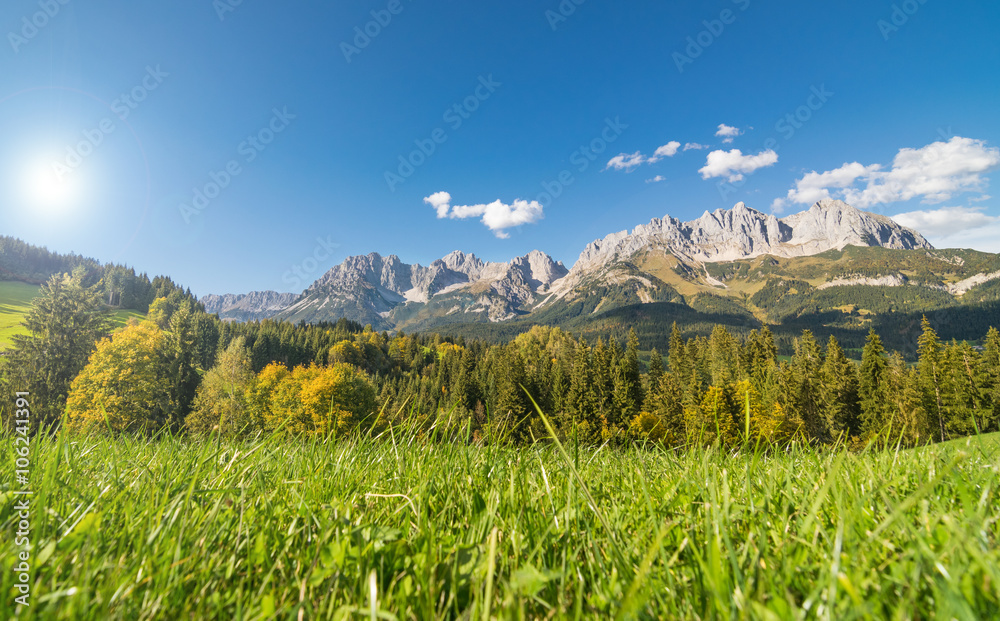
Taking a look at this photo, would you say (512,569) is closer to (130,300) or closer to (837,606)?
(837,606)

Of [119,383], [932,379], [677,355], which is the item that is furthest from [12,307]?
[932,379]

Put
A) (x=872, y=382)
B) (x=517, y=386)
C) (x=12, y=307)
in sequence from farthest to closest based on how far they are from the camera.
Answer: (x=12, y=307) < (x=872, y=382) < (x=517, y=386)

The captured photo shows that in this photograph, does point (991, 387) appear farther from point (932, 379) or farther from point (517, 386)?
point (517, 386)

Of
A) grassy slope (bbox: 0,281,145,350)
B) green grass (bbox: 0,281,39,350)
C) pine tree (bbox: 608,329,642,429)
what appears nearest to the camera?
pine tree (bbox: 608,329,642,429)

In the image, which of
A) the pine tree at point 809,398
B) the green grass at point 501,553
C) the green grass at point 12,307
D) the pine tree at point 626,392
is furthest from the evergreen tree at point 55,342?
the pine tree at point 809,398

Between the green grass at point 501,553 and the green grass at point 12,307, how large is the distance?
2499 inches

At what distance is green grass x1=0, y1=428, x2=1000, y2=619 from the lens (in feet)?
3.18

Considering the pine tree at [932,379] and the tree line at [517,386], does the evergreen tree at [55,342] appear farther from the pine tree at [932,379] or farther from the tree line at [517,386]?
the pine tree at [932,379]

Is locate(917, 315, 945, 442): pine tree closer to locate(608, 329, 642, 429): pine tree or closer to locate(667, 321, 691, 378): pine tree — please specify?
locate(608, 329, 642, 429): pine tree

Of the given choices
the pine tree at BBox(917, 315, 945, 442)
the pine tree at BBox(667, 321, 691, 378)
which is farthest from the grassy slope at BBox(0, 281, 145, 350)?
the pine tree at BBox(917, 315, 945, 442)

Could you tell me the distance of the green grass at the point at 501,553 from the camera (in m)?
0.97

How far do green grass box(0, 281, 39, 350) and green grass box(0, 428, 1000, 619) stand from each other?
63.5 m

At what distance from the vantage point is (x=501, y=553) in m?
1.37

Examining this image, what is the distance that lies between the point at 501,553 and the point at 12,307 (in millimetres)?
140640
